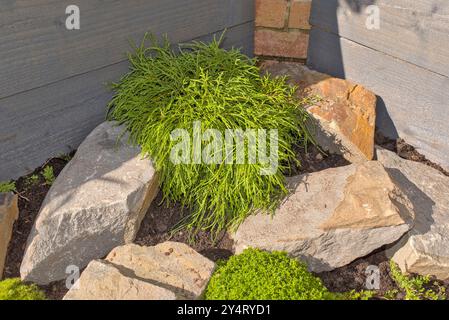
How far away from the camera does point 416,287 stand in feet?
11.4

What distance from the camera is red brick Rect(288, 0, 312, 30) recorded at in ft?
15.2

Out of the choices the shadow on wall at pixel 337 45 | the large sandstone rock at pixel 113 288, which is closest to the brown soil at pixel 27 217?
the large sandstone rock at pixel 113 288

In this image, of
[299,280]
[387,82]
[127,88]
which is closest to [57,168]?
[127,88]

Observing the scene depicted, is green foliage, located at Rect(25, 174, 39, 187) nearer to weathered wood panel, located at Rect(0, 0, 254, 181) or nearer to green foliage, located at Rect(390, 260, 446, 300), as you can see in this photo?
weathered wood panel, located at Rect(0, 0, 254, 181)

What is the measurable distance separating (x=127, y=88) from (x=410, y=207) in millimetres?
2177

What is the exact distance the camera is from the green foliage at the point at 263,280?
2902mm

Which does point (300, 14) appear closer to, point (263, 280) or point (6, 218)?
point (263, 280)

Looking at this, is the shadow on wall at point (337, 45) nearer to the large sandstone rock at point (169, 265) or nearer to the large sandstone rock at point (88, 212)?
the large sandstone rock at point (88, 212)

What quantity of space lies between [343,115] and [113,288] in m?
2.19

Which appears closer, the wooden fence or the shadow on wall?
the wooden fence

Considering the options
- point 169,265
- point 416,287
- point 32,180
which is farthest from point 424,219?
point 32,180

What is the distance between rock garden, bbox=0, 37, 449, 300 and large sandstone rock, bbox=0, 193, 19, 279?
0.04 feet

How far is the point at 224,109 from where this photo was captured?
3.65 m

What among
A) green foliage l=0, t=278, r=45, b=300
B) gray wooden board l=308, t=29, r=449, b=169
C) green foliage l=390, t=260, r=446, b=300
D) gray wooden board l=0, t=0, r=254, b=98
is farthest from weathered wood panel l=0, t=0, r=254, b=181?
green foliage l=390, t=260, r=446, b=300
